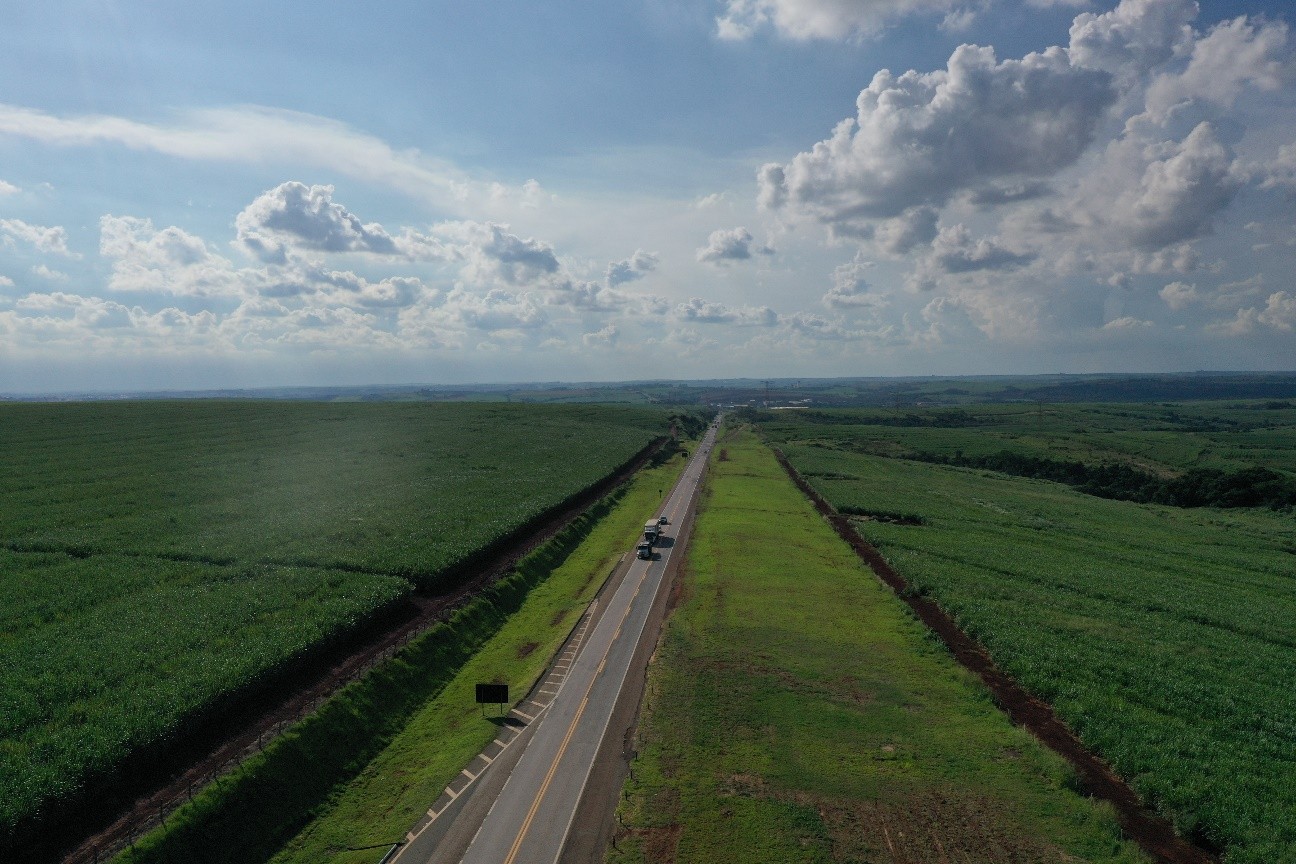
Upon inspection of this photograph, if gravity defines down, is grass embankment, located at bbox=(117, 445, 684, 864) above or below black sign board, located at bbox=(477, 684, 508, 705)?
below

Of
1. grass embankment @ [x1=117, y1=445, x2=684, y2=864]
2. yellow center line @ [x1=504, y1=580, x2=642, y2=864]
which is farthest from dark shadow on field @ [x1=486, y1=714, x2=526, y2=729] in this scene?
yellow center line @ [x1=504, y1=580, x2=642, y2=864]

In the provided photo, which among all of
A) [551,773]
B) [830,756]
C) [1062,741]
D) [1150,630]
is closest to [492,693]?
[551,773]

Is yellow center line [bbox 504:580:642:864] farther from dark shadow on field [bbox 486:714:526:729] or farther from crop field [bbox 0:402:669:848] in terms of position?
crop field [bbox 0:402:669:848]

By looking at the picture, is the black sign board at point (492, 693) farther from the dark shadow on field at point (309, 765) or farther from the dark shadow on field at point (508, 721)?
the dark shadow on field at point (309, 765)

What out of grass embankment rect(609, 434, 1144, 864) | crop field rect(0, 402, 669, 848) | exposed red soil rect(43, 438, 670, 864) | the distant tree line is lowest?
the distant tree line

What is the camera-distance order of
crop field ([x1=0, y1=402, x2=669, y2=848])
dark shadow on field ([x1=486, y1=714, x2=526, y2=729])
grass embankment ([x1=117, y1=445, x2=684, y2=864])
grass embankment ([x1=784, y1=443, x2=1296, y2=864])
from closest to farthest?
grass embankment ([x1=117, y1=445, x2=684, y2=864]) < grass embankment ([x1=784, y1=443, x2=1296, y2=864]) < crop field ([x1=0, y1=402, x2=669, y2=848]) < dark shadow on field ([x1=486, y1=714, x2=526, y2=729])

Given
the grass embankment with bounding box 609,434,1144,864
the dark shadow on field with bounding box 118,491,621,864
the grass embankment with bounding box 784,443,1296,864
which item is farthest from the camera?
the grass embankment with bounding box 784,443,1296,864

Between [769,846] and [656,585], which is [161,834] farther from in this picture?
[656,585]

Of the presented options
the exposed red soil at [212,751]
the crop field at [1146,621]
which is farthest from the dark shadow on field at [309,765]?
the crop field at [1146,621]

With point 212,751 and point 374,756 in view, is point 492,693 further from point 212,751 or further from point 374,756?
point 212,751

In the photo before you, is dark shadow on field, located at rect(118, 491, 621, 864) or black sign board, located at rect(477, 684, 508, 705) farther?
black sign board, located at rect(477, 684, 508, 705)
